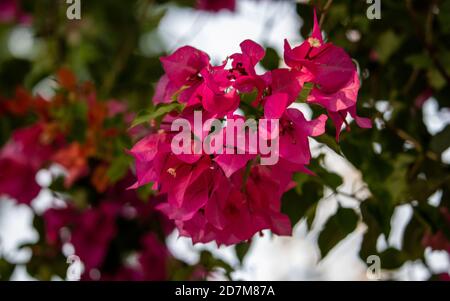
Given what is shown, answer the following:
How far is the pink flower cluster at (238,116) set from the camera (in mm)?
757

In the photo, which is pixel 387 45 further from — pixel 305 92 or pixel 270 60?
pixel 305 92

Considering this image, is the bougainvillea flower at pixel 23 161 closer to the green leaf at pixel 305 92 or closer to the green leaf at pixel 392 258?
the green leaf at pixel 392 258

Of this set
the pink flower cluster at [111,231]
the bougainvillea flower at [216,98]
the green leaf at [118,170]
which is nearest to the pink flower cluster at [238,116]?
the bougainvillea flower at [216,98]

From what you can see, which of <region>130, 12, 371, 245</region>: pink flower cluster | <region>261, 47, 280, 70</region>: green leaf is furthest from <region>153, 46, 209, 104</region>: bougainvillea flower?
<region>261, 47, 280, 70</region>: green leaf

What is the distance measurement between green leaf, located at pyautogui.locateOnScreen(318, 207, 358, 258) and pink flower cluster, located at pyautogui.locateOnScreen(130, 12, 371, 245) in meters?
0.25

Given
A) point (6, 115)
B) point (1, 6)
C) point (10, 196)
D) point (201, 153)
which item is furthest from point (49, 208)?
point (201, 153)

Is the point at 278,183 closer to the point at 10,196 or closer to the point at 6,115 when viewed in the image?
the point at 10,196

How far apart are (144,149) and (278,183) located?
0.51 ft

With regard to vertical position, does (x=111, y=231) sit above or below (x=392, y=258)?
below

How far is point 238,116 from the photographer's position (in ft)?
2.46

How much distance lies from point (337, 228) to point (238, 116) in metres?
0.41

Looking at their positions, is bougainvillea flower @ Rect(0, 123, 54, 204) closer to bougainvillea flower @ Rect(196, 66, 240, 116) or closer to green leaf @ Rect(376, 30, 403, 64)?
green leaf @ Rect(376, 30, 403, 64)

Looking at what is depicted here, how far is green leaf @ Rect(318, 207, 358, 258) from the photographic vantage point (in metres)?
1.06

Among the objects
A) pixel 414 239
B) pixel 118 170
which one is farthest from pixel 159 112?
pixel 414 239
